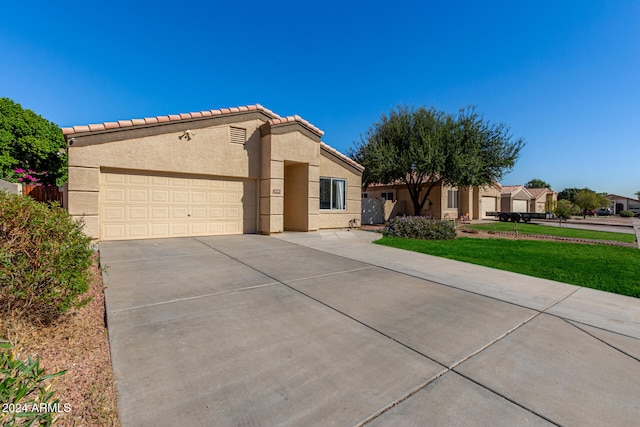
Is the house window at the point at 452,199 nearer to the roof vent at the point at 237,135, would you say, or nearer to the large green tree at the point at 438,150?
the large green tree at the point at 438,150

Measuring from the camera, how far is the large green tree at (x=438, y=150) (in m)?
18.1

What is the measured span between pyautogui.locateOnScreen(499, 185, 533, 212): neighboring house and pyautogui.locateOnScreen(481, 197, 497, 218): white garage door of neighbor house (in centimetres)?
467

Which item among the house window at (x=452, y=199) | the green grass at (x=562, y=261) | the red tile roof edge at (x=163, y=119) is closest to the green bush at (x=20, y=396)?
the green grass at (x=562, y=261)

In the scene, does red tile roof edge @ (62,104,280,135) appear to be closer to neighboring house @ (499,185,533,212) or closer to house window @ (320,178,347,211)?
house window @ (320,178,347,211)

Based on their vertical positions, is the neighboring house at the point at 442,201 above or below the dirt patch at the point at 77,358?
above

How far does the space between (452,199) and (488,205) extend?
8723mm

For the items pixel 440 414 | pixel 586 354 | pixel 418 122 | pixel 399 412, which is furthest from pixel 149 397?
pixel 418 122

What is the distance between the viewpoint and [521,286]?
588cm

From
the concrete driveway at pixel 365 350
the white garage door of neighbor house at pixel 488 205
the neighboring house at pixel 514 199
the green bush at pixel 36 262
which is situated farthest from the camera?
the neighboring house at pixel 514 199

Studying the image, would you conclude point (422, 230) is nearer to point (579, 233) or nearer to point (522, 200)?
point (579, 233)

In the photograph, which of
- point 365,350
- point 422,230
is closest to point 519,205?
point 422,230

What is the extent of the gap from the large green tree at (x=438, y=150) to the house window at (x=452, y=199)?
6093mm

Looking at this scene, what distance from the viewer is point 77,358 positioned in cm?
287

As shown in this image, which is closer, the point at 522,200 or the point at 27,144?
the point at 27,144
